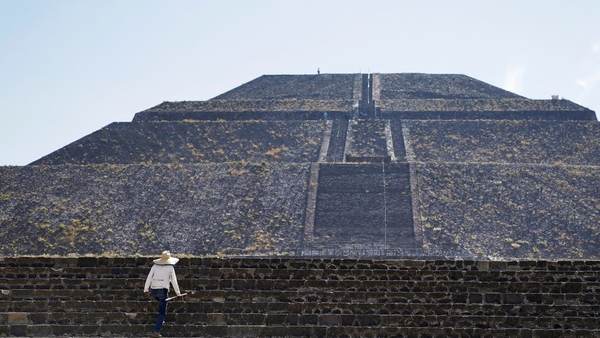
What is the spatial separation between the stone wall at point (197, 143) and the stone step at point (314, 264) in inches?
911

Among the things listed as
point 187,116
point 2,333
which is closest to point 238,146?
point 187,116

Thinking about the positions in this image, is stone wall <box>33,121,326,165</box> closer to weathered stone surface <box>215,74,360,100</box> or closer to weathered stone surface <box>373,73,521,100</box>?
weathered stone surface <box>215,74,360,100</box>

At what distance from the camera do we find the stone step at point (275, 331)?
11547mm

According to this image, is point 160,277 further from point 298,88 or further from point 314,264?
point 298,88

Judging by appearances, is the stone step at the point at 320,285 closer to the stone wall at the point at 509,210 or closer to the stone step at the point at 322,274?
the stone step at the point at 322,274

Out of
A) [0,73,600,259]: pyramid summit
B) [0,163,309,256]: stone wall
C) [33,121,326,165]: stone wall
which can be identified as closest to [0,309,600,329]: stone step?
[0,73,600,259]: pyramid summit

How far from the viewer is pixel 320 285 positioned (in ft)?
39.7

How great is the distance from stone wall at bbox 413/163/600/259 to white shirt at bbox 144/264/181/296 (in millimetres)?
15243

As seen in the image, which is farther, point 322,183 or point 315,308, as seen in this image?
point 322,183

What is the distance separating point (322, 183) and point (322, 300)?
742 inches

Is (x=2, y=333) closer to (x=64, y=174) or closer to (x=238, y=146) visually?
(x=64, y=174)

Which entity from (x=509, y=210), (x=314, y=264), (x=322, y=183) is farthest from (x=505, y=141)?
(x=314, y=264)

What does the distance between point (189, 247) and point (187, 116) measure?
58.5 feet

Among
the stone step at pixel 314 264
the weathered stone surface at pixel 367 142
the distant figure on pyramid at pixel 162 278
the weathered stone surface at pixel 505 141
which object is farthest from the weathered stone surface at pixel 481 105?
the distant figure on pyramid at pixel 162 278
